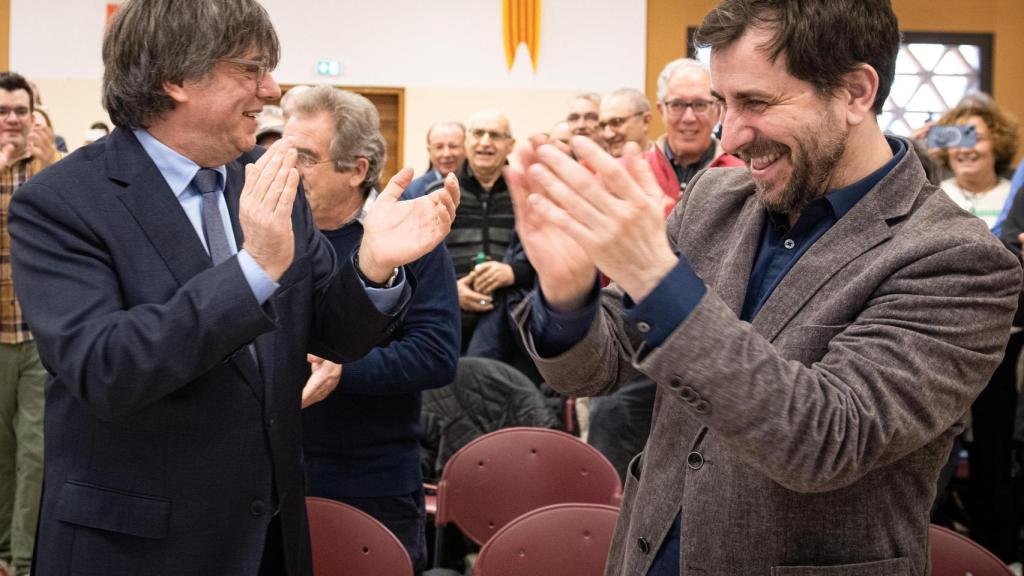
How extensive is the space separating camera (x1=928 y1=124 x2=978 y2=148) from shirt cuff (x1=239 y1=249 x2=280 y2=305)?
12.4 ft

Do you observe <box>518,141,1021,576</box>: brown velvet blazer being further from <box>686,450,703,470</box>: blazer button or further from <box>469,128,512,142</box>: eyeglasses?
<box>469,128,512,142</box>: eyeglasses

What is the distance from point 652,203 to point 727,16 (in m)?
0.41

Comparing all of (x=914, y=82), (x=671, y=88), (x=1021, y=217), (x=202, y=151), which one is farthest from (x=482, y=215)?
(x=914, y=82)

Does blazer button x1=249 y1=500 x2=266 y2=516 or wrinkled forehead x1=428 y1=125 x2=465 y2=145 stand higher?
wrinkled forehead x1=428 y1=125 x2=465 y2=145

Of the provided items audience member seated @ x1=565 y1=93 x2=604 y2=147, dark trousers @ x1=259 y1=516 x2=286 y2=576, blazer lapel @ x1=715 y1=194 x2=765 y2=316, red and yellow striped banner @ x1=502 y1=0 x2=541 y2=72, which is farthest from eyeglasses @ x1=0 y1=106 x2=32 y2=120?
red and yellow striped banner @ x1=502 y1=0 x2=541 y2=72

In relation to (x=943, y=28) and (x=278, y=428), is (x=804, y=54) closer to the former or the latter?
(x=278, y=428)

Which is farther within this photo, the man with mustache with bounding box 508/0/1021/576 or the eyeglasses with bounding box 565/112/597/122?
the eyeglasses with bounding box 565/112/597/122

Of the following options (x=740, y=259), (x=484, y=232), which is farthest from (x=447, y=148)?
(x=740, y=259)

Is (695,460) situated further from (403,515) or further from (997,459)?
(997,459)

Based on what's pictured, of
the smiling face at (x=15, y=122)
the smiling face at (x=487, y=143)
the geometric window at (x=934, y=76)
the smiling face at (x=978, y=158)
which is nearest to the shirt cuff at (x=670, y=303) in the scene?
the smiling face at (x=15, y=122)

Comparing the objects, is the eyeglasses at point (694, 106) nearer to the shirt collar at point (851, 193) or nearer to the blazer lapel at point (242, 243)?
the blazer lapel at point (242, 243)

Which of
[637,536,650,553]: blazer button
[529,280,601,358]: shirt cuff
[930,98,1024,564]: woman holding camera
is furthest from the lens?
[930,98,1024,564]: woman holding camera

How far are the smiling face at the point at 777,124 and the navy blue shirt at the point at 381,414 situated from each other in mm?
1232

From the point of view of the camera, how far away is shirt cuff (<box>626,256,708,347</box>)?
1.16 m
